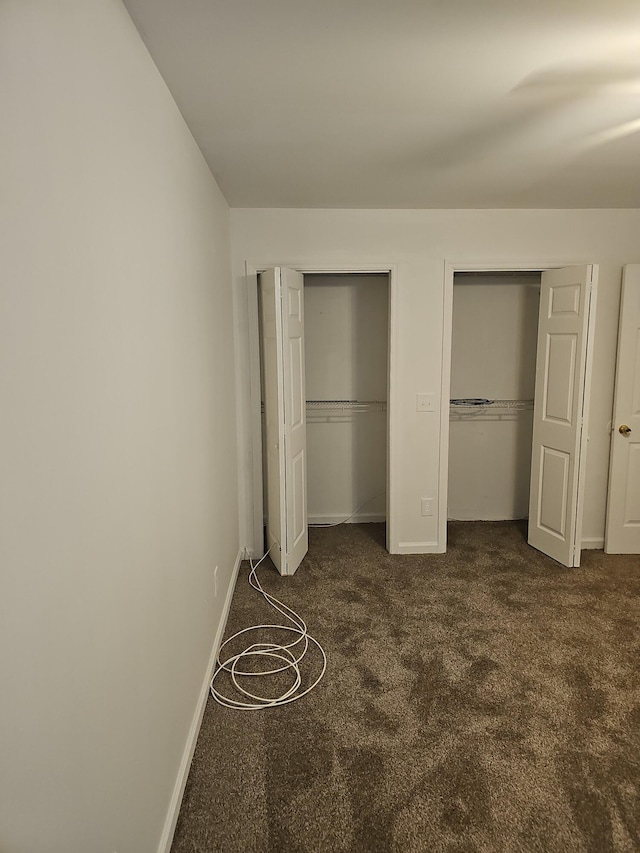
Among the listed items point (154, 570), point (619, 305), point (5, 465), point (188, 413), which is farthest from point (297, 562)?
point (5, 465)

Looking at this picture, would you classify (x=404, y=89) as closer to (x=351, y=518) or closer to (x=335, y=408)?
(x=335, y=408)

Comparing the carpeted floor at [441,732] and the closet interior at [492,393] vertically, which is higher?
the closet interior at [492,393]

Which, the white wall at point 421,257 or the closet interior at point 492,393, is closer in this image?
the white wall at point 421,257

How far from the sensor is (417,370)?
13.1 ft

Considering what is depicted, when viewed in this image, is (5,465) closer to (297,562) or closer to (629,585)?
(297,562)

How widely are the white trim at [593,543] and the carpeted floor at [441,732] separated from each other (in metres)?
0.61

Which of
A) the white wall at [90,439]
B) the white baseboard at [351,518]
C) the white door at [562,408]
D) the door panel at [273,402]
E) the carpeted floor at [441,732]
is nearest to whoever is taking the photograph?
the white wall at [90,439]

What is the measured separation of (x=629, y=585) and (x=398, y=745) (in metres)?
2.18

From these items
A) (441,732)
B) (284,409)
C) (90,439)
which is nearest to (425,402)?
(284,409)

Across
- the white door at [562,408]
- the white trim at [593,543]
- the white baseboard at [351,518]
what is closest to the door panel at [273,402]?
the white baseboard at [351,518]

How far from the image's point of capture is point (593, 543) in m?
4.25

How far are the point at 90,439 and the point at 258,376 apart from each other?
9.19ft

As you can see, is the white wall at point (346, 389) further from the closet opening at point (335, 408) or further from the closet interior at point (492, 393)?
the closet interior at point (492, 393)

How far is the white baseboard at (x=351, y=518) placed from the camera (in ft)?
15.9
